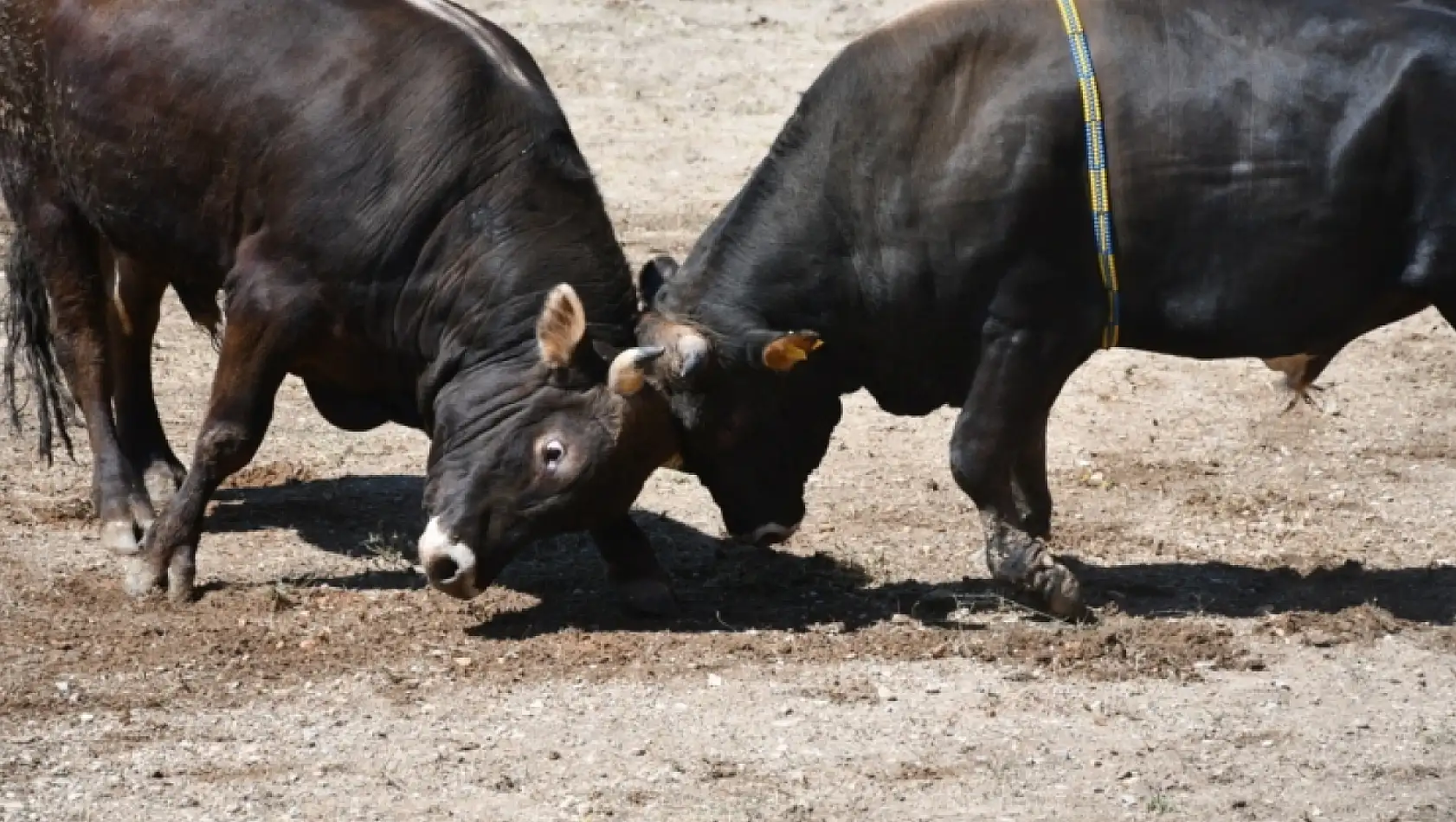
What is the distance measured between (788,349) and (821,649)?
0.88m

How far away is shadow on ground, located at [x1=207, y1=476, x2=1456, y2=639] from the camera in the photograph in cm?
714

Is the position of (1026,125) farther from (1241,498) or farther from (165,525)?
(165,525)

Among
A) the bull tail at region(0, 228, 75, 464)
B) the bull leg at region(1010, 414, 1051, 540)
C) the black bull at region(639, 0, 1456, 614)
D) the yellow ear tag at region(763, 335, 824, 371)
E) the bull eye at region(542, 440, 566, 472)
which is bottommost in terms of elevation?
the bull tail at region(0, 228, 75, 464)

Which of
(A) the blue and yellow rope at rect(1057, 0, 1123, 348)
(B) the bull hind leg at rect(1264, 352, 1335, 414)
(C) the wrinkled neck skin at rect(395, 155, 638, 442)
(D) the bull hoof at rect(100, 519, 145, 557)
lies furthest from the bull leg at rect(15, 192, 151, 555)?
(B) the bull hind leg at rect(1264, 352, 1335, 414)

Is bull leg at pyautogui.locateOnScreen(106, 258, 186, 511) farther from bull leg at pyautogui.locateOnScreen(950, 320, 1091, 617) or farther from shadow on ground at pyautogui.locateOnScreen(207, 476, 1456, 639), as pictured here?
bull leg at pyautogui.locateOnScreen(950, 320, 1091, 617)

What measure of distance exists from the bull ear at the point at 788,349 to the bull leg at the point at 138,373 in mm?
2917

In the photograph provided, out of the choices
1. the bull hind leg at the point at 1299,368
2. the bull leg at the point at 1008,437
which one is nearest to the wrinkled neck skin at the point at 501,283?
the bull leg at the point at 1008,437

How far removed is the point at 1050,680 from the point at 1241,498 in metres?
2.29

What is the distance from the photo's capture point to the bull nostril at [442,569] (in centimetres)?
678

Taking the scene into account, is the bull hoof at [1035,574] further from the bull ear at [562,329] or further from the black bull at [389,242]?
the bull ear at [562,329]

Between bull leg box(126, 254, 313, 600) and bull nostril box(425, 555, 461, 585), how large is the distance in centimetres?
89

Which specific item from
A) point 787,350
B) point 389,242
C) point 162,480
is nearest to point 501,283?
point 389,242

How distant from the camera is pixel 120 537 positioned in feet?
25.8

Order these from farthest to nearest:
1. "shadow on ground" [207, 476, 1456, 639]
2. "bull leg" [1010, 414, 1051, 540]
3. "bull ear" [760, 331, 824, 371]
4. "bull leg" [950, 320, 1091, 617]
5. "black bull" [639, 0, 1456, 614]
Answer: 1. "bull leg" [1010, 414, 1051, 540]
2. "shadow on ground" [207, 476, 1456, 639]
3. "bull leg" [950, 320, 1091, 617]
4. "black bull" [639, 0, 1456, 614]
5. "bull ear" [760, 331, 824, 371]
